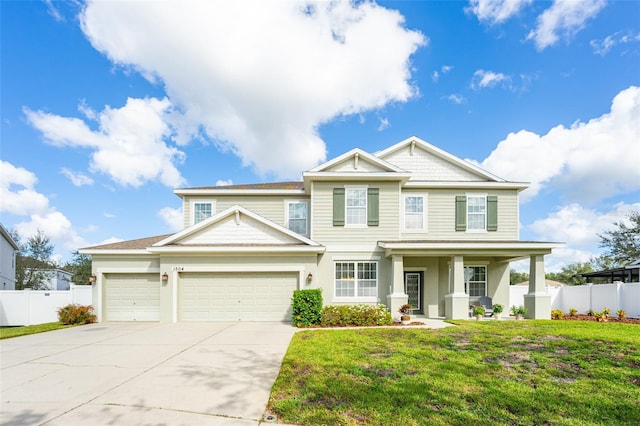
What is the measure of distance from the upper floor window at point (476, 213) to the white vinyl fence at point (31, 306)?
17899 millimetres

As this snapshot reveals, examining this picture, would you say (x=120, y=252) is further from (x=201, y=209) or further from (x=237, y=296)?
(x=237, y=296)

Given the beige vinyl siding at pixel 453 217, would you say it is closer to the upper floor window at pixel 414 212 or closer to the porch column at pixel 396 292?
the upper floor window at pixel 414 212

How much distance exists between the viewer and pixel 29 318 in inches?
649

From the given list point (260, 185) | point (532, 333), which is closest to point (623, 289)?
point (532, 333)

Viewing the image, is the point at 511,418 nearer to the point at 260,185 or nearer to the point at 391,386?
the point at 391,386

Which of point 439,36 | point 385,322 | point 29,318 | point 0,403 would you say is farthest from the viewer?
point 29,318

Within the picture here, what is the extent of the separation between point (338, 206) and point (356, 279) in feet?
10.3

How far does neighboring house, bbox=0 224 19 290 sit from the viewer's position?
24156mm

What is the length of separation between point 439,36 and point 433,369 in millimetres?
12548

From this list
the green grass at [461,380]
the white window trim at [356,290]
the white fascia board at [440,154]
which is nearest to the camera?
the green grass at [461,380]

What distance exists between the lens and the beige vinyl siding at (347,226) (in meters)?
14.7

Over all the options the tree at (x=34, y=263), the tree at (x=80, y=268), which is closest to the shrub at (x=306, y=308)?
the tree at (x=34, y=263)

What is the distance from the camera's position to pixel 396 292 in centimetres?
1345

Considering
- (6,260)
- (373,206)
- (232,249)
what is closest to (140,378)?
(232,249)
